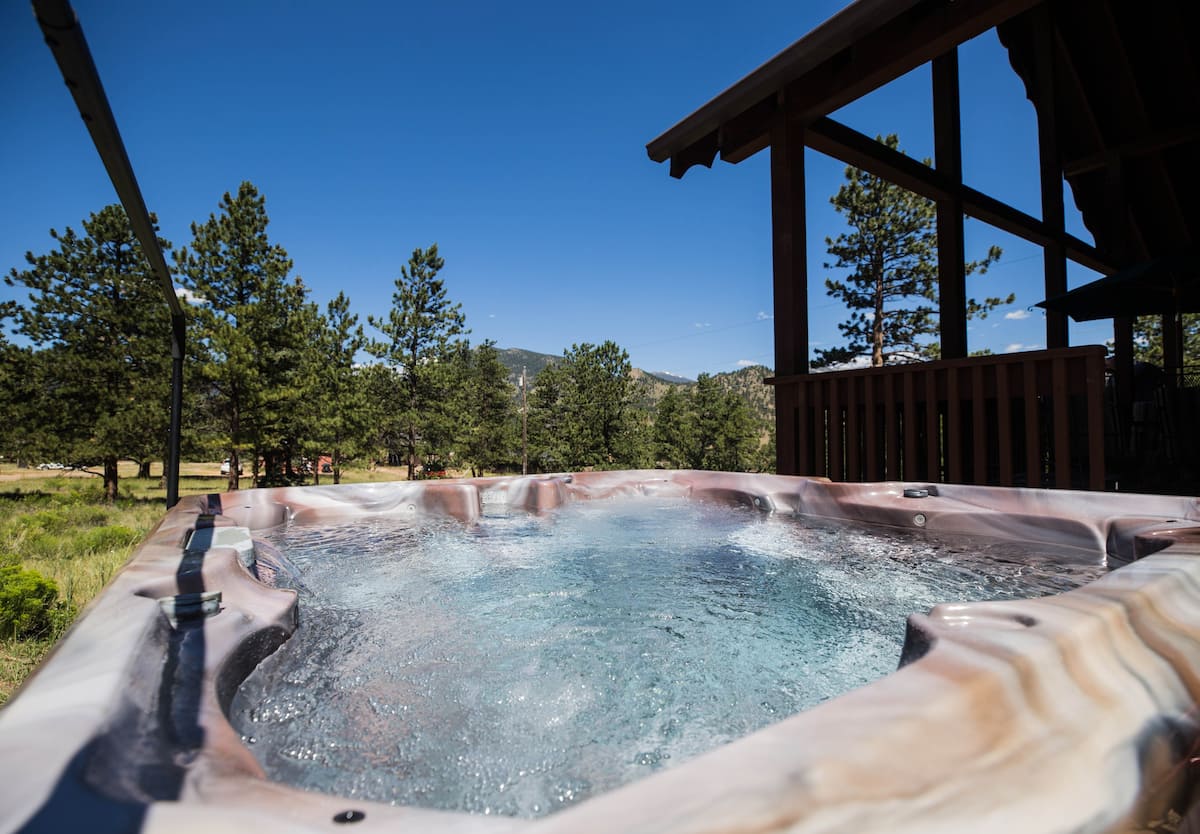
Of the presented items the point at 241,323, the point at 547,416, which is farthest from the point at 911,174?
the point at 547,416

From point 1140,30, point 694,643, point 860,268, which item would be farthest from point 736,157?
point 860,268

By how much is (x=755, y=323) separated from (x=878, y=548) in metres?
32.0

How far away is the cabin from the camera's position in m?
2.87

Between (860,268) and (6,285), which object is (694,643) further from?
(860,268)

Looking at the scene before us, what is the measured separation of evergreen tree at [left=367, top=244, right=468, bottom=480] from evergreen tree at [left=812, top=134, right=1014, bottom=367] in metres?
10.8

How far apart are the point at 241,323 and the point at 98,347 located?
3.14 m

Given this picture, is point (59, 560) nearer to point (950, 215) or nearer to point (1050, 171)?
point (950, 215)

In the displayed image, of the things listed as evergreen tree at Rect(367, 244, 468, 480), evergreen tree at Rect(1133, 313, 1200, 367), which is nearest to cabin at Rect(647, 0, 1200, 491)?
evergreen tree at Rect(367, 244, 468, 480)

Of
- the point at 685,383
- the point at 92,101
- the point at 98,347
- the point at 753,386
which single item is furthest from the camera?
the point at 685,383

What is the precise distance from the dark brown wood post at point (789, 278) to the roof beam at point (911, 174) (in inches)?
12.2

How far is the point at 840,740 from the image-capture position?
16.9 inches

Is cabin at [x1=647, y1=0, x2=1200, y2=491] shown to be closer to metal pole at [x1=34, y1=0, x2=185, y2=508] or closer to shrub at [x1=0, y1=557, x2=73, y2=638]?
metal pole at [x1=34, y1=0, x2=185, y2=508]

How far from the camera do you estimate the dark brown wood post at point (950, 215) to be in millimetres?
4141

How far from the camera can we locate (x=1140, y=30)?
4.79 meters
